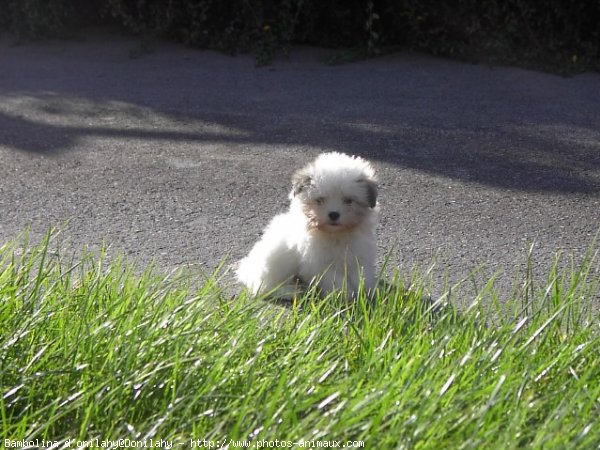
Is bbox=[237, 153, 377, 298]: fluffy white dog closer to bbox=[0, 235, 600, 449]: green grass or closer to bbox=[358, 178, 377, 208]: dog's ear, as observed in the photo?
bbox=[358, 178, 377, 208]: dog's ear

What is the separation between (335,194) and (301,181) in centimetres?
19

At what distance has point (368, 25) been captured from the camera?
11.5 meters

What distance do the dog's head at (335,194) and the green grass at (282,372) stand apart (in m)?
0.97

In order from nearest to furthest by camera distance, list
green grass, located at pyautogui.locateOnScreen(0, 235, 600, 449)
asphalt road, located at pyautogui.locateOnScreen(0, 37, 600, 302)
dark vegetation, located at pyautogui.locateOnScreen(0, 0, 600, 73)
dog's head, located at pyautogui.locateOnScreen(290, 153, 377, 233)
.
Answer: green grass, located at pyautogui.locateOnScreen(0, 235, 600, 449)
dog's head, located at pyautogui.locateOnScreen(290, 153, 377, 233)
asphalt road, located at pyautogui.locateOnScreen(0, 37, 600, 302)
dark vegetation, located at pyautogui.locateOnScreen(0, 0, 600, 73)

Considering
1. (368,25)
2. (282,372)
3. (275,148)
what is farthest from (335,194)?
(368,25)

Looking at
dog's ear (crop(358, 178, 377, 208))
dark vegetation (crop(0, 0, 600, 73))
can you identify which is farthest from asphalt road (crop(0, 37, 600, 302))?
dog's ear (crop(358, 178, 377, 208))

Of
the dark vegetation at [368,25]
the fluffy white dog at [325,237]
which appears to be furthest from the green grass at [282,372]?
the dark vegetation at [368,25]

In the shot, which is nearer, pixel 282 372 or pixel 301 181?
pixel 282 372

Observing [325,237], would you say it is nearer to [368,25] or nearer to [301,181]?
[301,181]

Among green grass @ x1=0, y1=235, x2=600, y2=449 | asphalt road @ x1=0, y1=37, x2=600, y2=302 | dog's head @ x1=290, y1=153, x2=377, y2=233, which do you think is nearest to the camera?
green grass @ x1=0, y1=235, x2=600, y2=449

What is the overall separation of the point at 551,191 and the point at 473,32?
201 inches

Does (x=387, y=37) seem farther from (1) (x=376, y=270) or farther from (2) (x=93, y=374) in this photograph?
(2) (x=93, y=374)

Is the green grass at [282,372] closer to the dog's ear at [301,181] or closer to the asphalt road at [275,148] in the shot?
the dog's ear at [301,181]

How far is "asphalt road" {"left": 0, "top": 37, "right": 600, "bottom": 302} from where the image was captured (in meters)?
5.89
